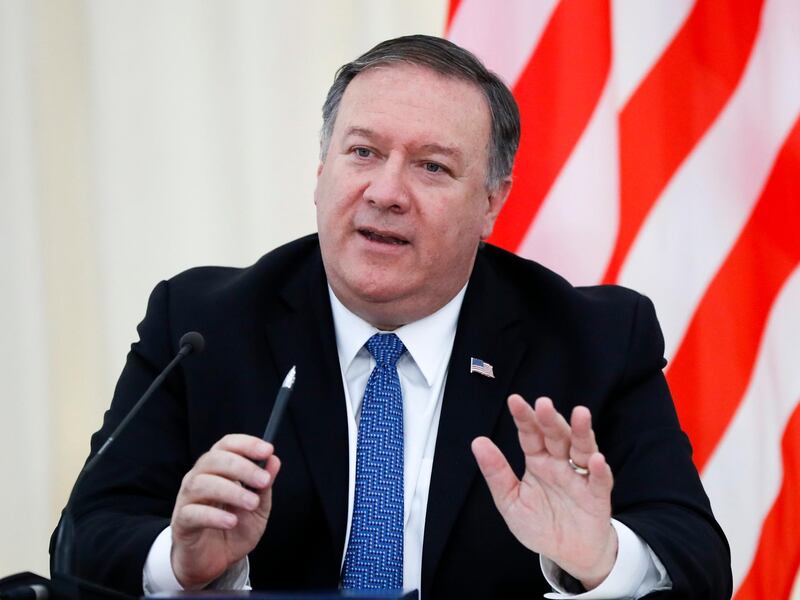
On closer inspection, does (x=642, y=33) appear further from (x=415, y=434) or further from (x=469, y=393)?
(x=415, y=434)

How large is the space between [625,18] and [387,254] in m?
1.54

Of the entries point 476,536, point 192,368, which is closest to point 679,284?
point 476,536

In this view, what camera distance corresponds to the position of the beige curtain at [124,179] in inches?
157

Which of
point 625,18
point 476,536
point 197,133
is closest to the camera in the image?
point 476,536

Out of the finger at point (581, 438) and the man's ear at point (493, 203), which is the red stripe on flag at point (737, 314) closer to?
the man's ear at point (493, 203)

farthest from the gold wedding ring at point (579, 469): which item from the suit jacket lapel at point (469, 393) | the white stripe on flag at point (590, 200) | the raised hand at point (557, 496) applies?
the white stripe on flag at point (590, 200)

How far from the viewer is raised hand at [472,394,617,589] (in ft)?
6.77

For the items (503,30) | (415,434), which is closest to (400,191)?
(415,434)

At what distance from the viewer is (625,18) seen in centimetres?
370

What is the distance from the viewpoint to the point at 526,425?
2064 millimetres

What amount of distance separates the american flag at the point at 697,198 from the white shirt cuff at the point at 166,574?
1.83 meters

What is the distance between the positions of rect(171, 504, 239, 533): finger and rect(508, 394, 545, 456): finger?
54 cm

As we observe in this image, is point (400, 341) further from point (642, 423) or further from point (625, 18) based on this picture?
point (625, 18)

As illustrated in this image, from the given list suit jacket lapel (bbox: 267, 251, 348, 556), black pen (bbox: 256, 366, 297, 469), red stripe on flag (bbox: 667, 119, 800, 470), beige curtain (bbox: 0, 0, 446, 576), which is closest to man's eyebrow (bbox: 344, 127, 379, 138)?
suit jacket lapel (bbox: 267, 251, 348, 556)
